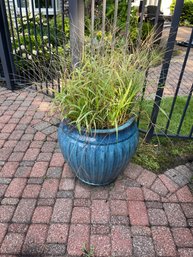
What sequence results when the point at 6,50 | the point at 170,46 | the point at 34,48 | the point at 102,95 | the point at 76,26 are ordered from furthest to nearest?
the point at 34,48, the point at 6,50, the point at 76,26, the point at 170,46, the point at 102,95

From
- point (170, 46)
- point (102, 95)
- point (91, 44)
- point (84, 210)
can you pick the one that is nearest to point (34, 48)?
point (91, 44)

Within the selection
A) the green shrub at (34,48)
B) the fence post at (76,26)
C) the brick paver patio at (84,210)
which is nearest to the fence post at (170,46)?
the brick paver patio at (84,210)

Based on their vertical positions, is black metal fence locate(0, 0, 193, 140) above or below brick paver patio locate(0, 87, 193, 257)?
above

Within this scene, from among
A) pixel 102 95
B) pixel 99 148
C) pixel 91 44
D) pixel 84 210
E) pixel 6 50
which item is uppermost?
pixel 91 44

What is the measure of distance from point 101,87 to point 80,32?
130 cm

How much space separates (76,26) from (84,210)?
2018 mm

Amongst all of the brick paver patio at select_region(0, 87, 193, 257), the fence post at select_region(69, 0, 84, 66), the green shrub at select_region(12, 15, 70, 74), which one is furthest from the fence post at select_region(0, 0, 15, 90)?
the brick paver patio at select_region(0, 87, 193, 257)

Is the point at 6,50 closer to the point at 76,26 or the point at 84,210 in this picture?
the point at 76,26

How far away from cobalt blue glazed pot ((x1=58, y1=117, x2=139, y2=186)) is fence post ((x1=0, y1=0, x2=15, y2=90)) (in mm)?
2467

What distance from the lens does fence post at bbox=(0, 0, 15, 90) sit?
3.44 metres

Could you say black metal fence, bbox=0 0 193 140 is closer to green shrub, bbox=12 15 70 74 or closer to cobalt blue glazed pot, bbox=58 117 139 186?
green shrub, bbox=12 15 70 74

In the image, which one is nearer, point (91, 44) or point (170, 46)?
point (170, 46)

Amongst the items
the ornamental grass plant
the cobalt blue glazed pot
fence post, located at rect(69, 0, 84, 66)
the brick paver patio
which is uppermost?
fence post, located at rect(69, 0, 84, 66)

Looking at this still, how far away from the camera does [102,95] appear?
175 cm
